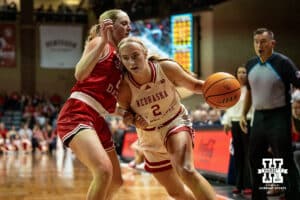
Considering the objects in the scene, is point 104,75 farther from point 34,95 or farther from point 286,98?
point 34,95

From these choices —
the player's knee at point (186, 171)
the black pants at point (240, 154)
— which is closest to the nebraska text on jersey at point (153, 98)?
the player's knee at point (186, 171)

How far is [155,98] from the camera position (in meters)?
4.36

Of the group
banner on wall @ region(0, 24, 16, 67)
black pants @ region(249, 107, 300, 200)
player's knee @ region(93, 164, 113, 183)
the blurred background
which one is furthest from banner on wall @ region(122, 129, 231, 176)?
banner on wall @ region(0, 24, 16, 67)

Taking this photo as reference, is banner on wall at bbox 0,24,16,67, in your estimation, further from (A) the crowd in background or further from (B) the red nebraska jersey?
(B) the red nebraska jersey

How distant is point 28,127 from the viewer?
23.1 metres

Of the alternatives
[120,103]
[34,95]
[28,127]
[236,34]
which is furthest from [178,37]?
[120,103]

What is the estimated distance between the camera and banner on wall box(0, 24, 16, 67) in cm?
2731

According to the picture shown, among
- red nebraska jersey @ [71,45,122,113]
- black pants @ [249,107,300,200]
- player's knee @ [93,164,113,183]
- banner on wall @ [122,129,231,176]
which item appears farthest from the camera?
banner on wall @ [122,129,231,176]

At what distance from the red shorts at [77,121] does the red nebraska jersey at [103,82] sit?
0.38 feet

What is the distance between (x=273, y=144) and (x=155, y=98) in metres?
1.82

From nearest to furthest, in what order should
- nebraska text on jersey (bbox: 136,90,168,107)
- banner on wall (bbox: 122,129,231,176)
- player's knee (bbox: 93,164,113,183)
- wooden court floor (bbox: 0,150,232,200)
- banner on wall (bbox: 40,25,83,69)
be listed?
1. player's knee (bbox: 93,164,113,183)
2. nebraska text on jersey (bbox: 136,90,168,107)
3. wooden court floor (bbox: 0,150,232,200)
4. banner on wall (bbox: 122,129,231,176)
5. banner on wall (bbox: 40,25,83,69)

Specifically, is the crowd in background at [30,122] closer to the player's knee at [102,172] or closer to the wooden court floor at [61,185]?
the wooden court floor at [61,185]

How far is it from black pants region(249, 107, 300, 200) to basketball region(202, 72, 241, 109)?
1.30 m

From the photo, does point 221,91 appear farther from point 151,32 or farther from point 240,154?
point 151,32
